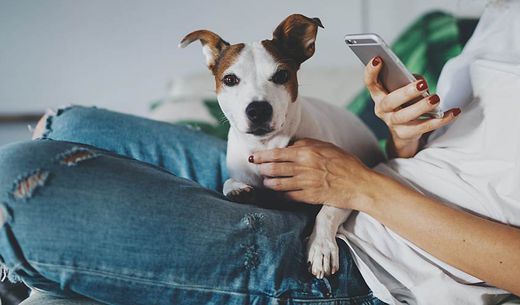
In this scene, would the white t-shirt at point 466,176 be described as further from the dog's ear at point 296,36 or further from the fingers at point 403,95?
the dog's ear at point 296,36

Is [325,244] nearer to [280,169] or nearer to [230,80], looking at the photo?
[280,169]

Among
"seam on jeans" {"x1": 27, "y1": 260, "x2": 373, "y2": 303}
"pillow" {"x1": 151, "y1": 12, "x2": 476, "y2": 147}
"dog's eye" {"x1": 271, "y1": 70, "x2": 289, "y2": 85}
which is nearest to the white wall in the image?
"pillow" {"x1": 151, "y1": 12, "x2": 476, "y2": 147}

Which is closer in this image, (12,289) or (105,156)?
(105,156)

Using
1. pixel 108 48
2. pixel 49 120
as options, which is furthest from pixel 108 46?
pixel 49 120

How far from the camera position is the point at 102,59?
2414 mm

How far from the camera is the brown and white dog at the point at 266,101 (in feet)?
3.15

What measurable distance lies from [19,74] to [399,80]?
2.01m

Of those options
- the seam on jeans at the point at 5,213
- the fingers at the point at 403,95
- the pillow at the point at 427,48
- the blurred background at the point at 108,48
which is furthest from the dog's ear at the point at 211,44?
the blurred background at the point at 108,48

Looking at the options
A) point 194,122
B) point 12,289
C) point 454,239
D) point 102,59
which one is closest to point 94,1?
point 102,59

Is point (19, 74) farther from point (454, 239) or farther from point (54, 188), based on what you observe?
point (454, 239)

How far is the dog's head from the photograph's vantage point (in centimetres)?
98

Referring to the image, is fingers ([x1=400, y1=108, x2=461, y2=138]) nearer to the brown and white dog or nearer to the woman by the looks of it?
the woman

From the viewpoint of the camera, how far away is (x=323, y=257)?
88cm

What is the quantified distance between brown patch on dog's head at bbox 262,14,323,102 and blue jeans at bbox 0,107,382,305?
29 centimetres
